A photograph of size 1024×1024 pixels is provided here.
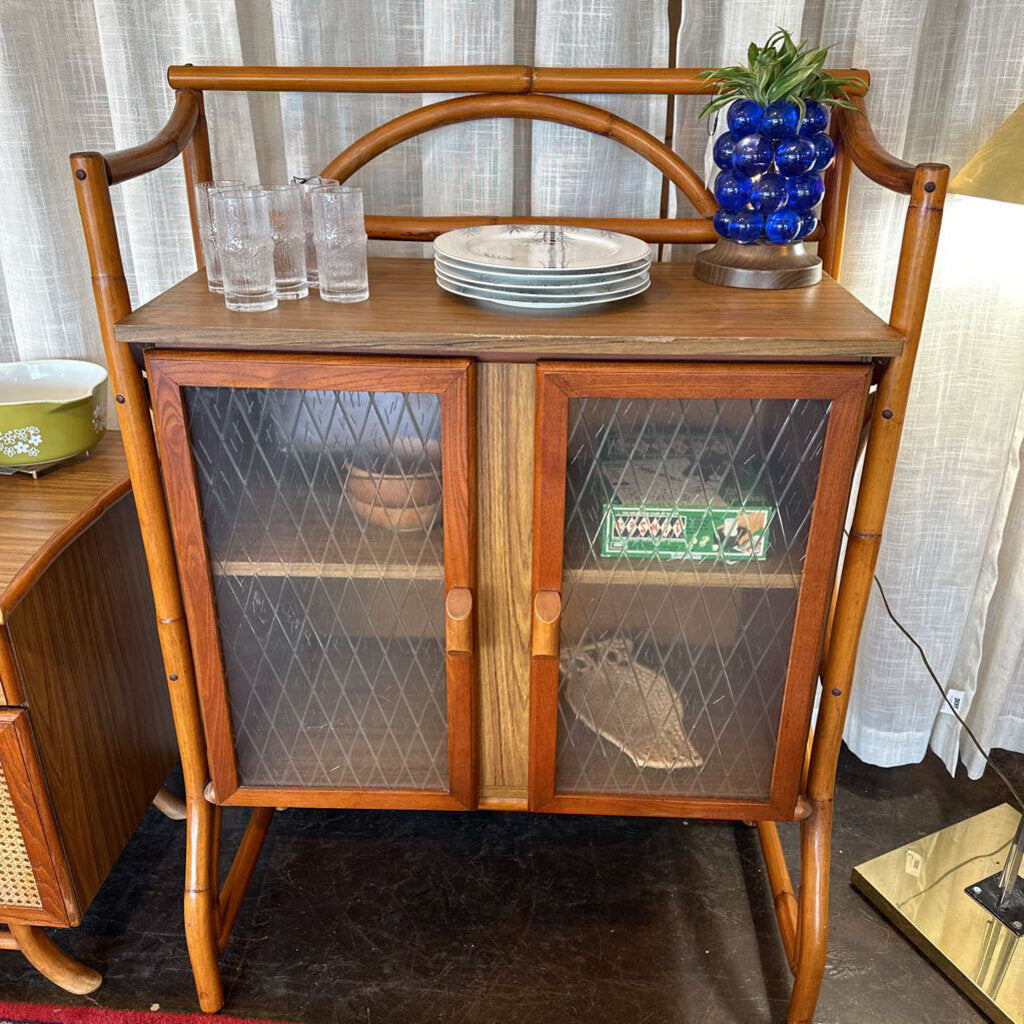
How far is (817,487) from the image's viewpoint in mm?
1071

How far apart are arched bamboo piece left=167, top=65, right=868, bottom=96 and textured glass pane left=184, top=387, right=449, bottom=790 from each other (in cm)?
49

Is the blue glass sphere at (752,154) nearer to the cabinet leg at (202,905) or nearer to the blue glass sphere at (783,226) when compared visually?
the blue glass sphere at (783,226)

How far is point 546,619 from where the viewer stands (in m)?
1.12

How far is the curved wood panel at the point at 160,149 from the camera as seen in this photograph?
103 centimetres

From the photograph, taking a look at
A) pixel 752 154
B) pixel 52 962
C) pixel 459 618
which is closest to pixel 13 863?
pixel 52 962

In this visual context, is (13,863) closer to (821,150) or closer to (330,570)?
(330,570)

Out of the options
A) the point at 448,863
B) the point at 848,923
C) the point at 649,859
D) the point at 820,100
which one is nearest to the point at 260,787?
the point at 448,863

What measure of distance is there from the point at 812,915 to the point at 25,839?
1.02m

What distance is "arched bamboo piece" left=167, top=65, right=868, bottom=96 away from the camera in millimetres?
1263

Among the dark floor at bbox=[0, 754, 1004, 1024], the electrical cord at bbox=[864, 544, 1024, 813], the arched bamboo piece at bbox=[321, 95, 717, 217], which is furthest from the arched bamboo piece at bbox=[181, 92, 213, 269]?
the electrical cord at bbox=[864, 544, 1024, 813]

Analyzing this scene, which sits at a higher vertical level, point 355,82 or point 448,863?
point 355,82

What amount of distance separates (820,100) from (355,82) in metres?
0.60

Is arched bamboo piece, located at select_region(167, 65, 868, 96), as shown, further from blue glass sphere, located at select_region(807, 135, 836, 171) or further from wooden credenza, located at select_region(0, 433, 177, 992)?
wooden credenza, located at select_region(0, 433, 177, 992)

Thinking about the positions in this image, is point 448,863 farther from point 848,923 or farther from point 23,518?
point 23,518
